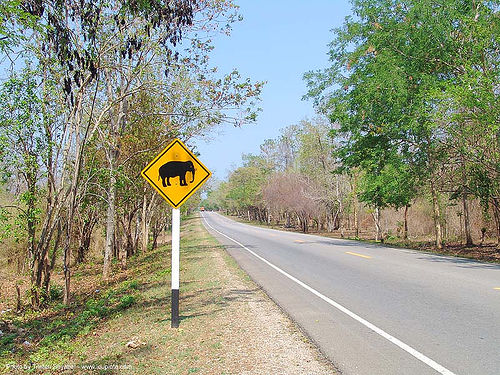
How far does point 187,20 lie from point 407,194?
56.5 ft

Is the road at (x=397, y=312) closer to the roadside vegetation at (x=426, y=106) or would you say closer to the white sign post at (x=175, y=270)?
the white sign post at (x=175, y=270)

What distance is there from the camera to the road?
5.02 metres

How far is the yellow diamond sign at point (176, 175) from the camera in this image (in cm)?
723

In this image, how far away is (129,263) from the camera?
74.5 ft

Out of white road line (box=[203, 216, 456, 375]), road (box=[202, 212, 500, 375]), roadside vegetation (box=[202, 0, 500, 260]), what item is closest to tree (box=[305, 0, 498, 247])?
roadside vegetation (box=[202, 0, 500, 260])

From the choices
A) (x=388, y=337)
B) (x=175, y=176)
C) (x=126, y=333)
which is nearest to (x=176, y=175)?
(x=175, y=176)

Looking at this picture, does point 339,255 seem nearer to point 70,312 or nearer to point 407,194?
point 407,194

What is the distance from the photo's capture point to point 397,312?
7.22m

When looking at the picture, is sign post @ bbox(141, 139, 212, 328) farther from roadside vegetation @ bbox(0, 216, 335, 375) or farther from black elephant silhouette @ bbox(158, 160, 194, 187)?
roadside vegetation @ bbox(0, 216, 335, 375)

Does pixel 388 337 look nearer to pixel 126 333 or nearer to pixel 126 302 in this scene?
pixel 126 333

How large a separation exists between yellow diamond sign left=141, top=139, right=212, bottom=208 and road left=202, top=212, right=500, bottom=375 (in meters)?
2.88

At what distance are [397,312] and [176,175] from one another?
448 cm

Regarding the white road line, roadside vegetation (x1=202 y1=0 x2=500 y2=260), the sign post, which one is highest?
roadside vegetation (x1=202 y1=0 x2=500 y2=260)

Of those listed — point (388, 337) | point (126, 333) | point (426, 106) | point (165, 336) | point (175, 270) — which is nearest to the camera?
point (388, 337)
